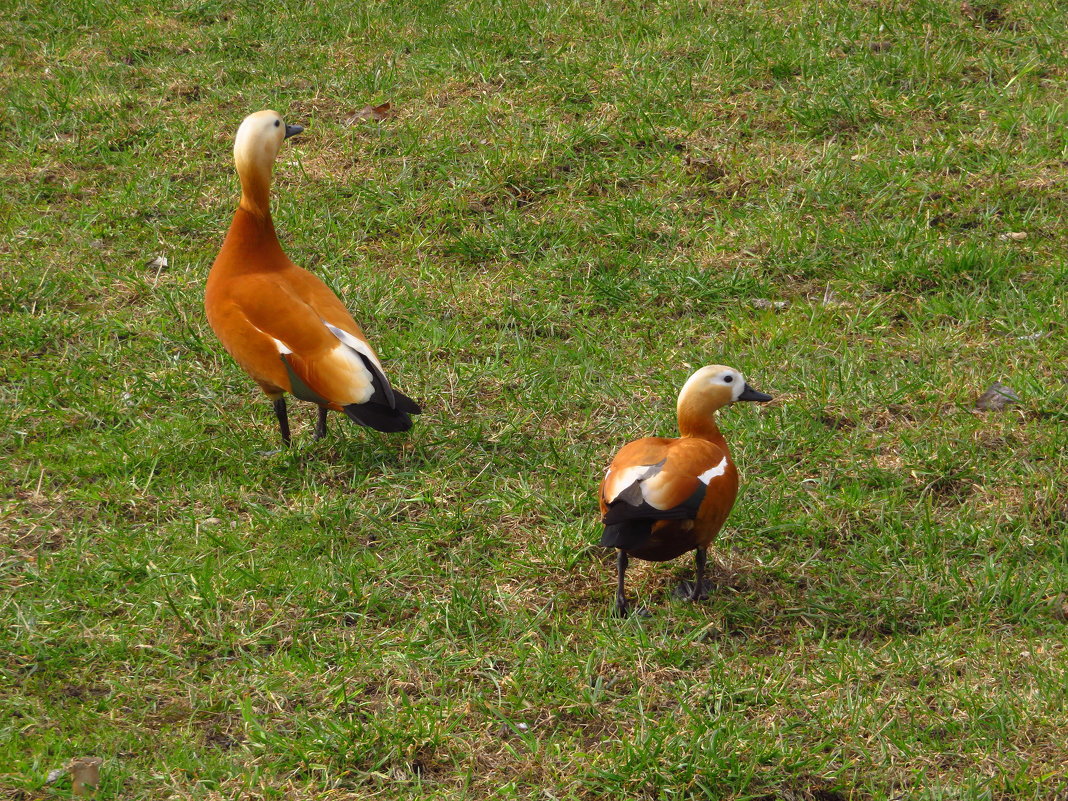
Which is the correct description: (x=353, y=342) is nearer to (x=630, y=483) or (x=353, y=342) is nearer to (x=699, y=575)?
(x=630, y=483)

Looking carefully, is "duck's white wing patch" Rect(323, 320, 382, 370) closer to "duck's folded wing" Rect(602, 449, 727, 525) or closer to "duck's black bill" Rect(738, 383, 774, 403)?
"duck's folded wing" Rect(602, 449, 727, 525)

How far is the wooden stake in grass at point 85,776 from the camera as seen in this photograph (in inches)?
130

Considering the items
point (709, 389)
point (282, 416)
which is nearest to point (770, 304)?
point (709, 389)

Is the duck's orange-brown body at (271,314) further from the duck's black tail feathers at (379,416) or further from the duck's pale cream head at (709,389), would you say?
the duck's pale cream head at (709,389)

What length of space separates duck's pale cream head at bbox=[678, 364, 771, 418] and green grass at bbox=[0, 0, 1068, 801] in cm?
53

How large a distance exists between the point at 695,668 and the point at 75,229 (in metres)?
4.14

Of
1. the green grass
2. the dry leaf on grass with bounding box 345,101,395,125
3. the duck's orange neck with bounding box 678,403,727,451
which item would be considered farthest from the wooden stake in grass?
the dry leaf on grass with bounding box 345,101,395,125

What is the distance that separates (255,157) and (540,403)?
1482 millimetres

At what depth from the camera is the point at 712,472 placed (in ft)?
12.4

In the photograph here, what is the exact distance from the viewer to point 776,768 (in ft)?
10.8

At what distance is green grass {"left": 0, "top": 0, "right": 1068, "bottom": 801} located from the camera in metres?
3.48

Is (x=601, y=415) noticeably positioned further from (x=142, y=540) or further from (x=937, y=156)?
(x=937, y=156)

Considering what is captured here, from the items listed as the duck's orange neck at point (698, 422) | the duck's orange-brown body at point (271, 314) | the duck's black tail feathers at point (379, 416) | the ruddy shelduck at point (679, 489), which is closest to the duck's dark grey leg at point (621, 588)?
the ruddy shelduck at point (679, 489)

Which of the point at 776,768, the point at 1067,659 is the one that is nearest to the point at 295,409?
the point at 776,768
